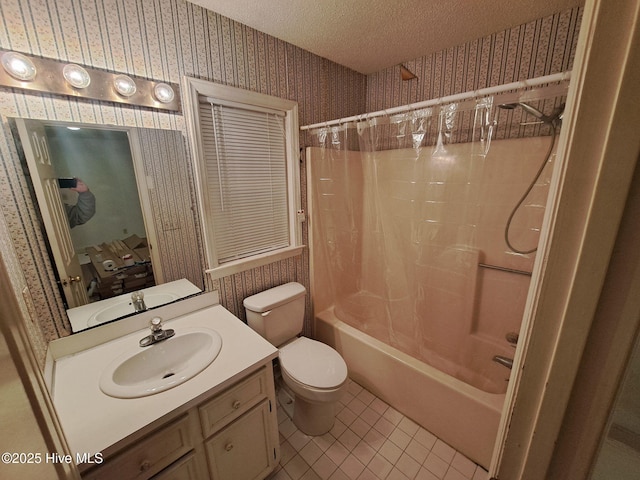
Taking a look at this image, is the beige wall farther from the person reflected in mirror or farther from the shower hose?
the shower hose

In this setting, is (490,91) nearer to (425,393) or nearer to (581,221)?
(581,221)

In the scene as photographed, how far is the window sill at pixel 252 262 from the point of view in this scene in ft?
5.19

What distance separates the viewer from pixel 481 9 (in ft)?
4.53

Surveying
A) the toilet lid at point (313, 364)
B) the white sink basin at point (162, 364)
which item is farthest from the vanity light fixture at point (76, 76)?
the toilet lid at point (313, 364)

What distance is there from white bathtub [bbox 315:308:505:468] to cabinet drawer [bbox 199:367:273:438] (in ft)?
2.88

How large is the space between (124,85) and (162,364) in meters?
1.30

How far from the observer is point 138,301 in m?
1.31

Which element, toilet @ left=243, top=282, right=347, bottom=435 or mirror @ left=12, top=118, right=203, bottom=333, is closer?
mirror @ left=12, top=118, right=203, bottom=333

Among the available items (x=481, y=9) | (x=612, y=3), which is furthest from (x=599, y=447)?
(x=481, y=9)

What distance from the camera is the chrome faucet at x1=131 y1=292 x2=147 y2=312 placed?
51.1 inches

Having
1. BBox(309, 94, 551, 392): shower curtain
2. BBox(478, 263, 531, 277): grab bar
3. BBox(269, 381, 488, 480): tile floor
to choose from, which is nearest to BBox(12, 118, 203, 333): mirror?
BBox(309, 94, 551, 392): shower curtain

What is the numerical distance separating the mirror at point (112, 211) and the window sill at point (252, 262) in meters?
0.14

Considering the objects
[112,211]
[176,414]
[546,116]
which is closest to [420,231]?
[546,116]

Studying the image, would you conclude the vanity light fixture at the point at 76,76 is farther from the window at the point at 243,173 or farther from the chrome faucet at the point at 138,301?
the chrome faucet at the point at 138,301
